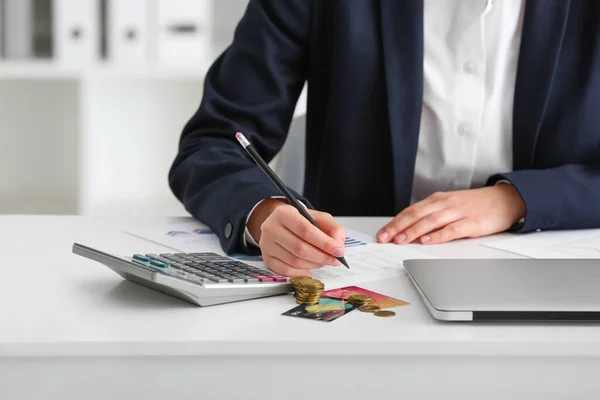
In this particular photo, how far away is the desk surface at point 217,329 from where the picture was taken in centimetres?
63

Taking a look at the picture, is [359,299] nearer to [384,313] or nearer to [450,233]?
[384,313]

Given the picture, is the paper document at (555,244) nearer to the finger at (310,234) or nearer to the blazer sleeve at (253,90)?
the finger at (310,234)

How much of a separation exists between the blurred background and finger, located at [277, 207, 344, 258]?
132cm

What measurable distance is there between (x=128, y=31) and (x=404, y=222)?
1.62 metres

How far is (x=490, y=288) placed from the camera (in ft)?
2.41

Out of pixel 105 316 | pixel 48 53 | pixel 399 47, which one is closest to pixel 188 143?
pixel 399 47

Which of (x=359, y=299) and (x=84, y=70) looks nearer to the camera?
(x=359, y=299)

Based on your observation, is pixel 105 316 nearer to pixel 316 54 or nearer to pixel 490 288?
pixel 490 288

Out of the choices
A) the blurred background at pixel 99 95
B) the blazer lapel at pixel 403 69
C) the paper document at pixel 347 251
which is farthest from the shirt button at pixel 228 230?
the blurred background at pixel 99 95

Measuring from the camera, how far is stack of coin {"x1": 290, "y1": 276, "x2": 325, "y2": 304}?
743 millimetres

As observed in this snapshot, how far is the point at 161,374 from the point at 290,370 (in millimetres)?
99

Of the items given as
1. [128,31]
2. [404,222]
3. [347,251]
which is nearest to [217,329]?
[347,251]

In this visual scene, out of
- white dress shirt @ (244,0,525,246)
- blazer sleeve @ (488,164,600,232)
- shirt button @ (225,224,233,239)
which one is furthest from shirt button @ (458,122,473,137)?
shirt button @ (225,224,233,239)

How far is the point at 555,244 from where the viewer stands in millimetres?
1064
